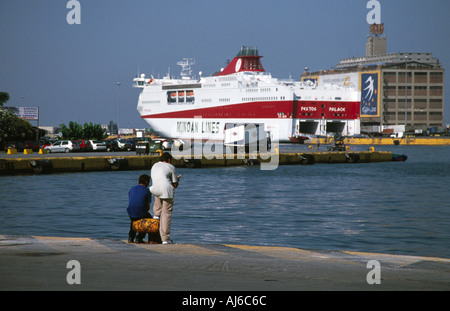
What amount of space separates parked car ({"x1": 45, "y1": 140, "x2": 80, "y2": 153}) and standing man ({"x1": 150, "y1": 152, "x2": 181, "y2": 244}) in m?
52.9

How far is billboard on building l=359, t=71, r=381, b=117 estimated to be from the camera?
575 feet

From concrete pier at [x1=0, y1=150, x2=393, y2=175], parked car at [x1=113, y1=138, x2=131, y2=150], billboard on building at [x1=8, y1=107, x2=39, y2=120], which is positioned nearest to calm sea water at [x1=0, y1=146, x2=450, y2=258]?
concrete pier at [x1=0, y1=150, x2=393, y2=175]

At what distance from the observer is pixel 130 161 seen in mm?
45219

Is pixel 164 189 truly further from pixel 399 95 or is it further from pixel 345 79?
pixel 345 79

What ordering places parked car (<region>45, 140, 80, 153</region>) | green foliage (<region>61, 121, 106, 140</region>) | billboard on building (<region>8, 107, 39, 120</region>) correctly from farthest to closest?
billboard on building (<region>8, 107, 39, 120</region>)
green foliage (<region>61, 121, 106, 140</region>)
parked car (<region>45, 140, 80, 153</region>)

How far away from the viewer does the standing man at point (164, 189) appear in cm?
1222

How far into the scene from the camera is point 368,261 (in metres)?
10.7

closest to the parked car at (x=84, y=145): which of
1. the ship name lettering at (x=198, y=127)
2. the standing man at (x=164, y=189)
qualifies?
the standing man at (x=164, y=189)

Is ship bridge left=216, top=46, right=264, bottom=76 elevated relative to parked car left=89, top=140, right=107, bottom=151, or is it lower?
elevated

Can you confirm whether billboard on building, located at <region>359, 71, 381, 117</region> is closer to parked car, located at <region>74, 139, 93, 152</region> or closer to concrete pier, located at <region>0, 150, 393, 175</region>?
concrete pier, located at <region>0, 150, 393, 175</region>

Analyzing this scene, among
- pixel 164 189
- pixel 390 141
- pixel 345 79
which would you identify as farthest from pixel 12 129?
pixel 345 79

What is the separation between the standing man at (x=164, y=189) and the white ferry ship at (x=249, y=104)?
339ft

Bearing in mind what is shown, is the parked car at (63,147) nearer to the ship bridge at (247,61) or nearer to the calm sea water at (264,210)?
the calm sea water at (264,210)

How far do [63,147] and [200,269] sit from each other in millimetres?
56708
